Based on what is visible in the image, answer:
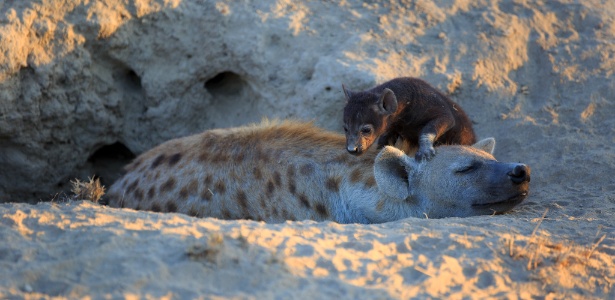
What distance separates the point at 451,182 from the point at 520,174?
343mm

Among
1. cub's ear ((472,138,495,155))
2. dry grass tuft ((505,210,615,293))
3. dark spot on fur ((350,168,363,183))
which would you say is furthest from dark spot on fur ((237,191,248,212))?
dry grass tuft ((505,210,615,293))

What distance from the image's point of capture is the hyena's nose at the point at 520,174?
11.3 ft

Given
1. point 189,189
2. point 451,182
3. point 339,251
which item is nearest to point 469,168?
point 451,182

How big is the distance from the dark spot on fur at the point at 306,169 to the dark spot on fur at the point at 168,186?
→ 74 cm

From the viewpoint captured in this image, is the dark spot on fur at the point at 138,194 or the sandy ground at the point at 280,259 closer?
the sandy ground at the point at 280,259

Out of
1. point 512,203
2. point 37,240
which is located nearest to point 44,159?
point 37,240

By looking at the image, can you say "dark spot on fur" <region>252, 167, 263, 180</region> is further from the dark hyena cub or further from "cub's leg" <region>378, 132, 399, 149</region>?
"cub's leg" <region>378, 132, 399, 149</region>

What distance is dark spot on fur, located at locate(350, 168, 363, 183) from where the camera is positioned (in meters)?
3.90

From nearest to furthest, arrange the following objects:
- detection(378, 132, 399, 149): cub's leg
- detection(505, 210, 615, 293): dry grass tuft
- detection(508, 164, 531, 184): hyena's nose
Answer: detection(505, 210, 615, 293): dry grass tuft → detection(508, 164, 531, 184): hyena's nose → detection(378, 132, 399, 149): cub's leg

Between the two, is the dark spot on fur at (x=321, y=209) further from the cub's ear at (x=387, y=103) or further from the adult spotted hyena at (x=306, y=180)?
the cub's ear at (x=387, y=103)

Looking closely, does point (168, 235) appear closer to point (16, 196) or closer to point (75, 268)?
point (75, 268)

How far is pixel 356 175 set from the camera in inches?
154

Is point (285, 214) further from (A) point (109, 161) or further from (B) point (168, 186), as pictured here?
(A) point (109, 161)

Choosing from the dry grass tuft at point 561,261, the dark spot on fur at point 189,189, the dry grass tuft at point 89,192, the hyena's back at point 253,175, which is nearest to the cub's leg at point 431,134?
the hyena's back at point 253,175
